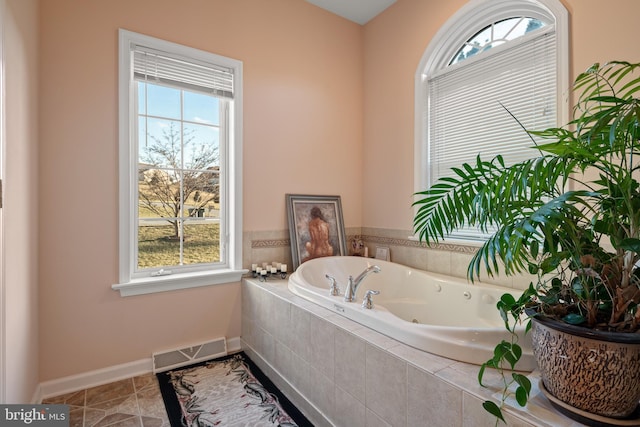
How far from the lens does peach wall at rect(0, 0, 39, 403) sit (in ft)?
4.30

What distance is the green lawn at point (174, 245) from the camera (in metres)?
2.25

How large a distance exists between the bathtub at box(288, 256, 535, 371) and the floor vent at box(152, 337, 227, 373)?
803 millimetres

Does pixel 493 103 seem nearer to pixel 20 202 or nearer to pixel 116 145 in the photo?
pixel 116 145

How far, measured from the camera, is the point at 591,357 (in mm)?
856

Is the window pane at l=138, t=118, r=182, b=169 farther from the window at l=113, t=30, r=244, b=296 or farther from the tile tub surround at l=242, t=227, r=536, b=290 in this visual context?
the tile tub surround at l=242, t=227, r=536, b=290

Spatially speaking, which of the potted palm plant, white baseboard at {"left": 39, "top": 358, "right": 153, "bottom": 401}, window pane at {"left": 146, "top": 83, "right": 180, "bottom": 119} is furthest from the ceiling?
white baseboard at {"left": 39, "top": 358, "right": 153, "bottom": 401}

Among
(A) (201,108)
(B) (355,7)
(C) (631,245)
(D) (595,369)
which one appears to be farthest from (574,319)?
(B) (355,7)

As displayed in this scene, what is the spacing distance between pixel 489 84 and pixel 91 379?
10.8 ft

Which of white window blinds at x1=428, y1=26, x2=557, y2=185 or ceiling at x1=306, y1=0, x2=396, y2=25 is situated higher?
ceiling at x1=306, y1=0, x2=396, y2=25

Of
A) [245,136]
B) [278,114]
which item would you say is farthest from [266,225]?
[278,114]

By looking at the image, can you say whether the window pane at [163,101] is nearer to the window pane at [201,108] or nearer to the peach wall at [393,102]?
the window pane at [201,108]

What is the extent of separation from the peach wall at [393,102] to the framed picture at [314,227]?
361 millimetres

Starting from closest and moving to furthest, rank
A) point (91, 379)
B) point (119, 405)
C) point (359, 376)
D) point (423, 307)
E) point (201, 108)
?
point (359, 376), point (119, 405), point (91, 379), point (423, 307), point (201, 108)

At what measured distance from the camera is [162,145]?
7.57ft
